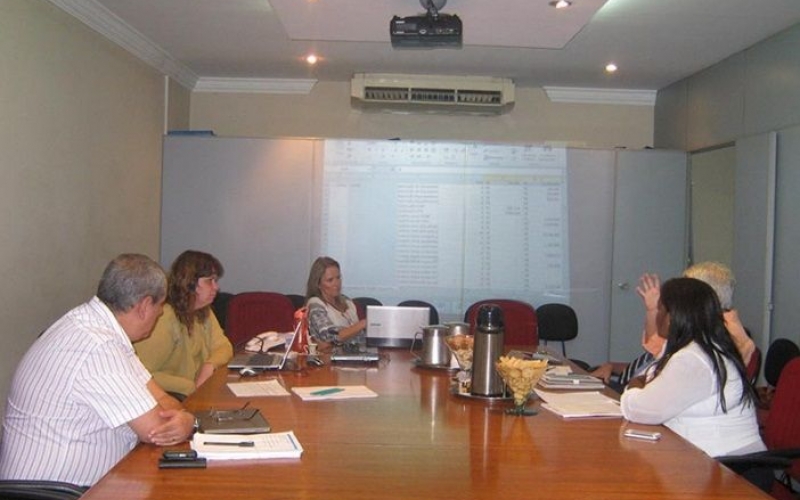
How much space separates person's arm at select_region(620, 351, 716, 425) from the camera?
2725mm

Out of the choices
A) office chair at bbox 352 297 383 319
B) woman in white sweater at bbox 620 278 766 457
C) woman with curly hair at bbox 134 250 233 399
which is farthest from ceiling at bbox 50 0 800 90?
woman in white sweater at bbox 620 278 766 457

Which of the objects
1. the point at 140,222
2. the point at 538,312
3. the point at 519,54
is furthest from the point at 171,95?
the point at 538,312

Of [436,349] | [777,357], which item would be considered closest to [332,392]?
[436,349]

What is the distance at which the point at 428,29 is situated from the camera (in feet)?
14.4

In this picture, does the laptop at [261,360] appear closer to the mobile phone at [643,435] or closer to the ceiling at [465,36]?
the mobile phone at [643,435]

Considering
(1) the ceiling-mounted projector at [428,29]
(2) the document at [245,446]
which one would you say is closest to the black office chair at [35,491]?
(2) the document at [245,446]

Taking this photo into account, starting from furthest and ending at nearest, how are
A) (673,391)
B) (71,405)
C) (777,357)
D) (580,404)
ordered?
(777,357) < (580,404) < (673,391) < (71,405)

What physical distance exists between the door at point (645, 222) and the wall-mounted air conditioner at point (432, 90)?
3.66 ft

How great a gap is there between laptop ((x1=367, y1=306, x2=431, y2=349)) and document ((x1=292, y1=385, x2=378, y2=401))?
1119 millimetres

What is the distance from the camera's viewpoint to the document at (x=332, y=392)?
304 centimetres

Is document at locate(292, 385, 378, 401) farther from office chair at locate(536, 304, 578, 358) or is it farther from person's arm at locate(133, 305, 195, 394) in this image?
office chair at locate(536, 304, 578, 358)

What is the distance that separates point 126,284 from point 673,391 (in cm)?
178

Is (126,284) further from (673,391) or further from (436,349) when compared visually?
(673,391)

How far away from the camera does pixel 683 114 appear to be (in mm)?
6699
